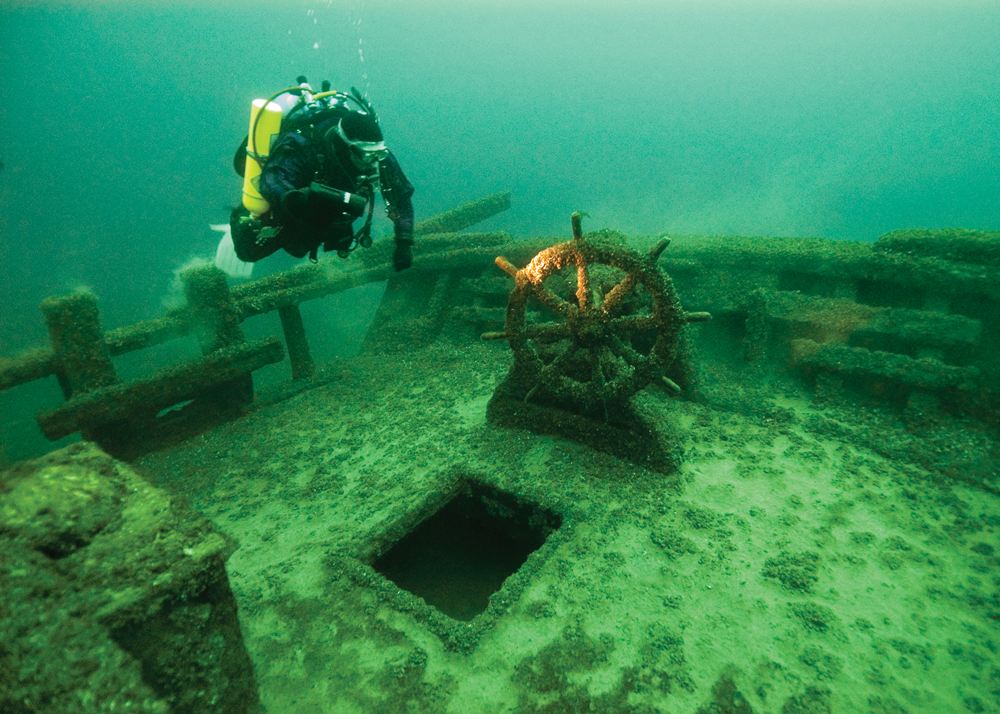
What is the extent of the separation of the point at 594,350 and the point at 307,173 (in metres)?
2.23

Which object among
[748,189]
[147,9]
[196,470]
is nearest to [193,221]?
[147,9]

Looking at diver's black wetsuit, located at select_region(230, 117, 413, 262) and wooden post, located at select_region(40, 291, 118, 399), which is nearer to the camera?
diver's black wetsuit, located at select_region(230, 117, 413, 262)

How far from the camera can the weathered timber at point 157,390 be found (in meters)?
3.47

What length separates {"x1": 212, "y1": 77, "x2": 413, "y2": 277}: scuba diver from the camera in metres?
2.82

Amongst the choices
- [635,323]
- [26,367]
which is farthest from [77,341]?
[635,323]

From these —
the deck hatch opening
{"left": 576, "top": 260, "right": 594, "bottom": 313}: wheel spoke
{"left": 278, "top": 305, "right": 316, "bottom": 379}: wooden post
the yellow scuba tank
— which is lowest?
the deck hatch opening

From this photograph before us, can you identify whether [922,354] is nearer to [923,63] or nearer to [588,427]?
[588,427]

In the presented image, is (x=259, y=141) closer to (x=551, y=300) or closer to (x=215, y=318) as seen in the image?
(x=215, y=318)

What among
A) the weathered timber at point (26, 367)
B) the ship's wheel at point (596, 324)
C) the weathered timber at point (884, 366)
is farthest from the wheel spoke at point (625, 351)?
the weathered timber at point (26, 367)

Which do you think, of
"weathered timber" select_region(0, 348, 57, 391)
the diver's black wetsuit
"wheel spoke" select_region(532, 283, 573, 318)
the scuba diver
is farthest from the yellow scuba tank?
"weathered timber" select_region(0, 348, 57, 391)

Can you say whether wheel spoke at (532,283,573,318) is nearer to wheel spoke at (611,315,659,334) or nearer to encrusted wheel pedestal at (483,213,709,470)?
encrusted wheel pedestal at (483,213,709,470)

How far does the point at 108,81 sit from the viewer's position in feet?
179

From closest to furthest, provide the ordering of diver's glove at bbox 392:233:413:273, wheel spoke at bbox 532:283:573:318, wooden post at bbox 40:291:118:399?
wheel spoke at bbox 532:283:573:318, wooden post at bbox 40:291:118:399, diver's glove at bbox 392:233:413:273

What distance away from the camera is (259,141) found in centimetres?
310
